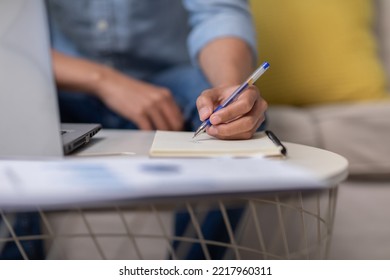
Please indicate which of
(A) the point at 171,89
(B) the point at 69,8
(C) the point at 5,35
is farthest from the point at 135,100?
(C) the point at 5,35

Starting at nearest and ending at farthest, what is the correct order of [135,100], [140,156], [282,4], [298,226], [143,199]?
[143,199], [140,156], [298,226], [135,100], [282,4]

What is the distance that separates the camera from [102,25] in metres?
0.82

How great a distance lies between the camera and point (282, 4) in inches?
38.6

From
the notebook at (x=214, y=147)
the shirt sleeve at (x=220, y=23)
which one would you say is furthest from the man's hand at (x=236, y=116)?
the shirt sleeve at (x=220, y=23)

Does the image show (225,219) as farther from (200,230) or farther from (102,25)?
(102,25)

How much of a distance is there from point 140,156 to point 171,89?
34 centimetres

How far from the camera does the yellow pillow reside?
0.97m

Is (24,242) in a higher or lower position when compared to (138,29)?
lower

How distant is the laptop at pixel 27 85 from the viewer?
41 cm

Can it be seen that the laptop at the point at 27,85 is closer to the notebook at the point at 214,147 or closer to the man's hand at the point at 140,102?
the notebook at the point at 214,147

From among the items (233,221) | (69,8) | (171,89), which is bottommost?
(233,221)

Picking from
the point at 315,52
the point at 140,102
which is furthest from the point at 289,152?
the point at 315,52

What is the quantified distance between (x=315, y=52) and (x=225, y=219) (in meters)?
0.61

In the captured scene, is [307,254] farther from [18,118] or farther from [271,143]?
[18,118]
